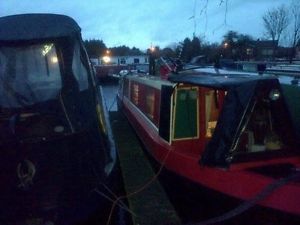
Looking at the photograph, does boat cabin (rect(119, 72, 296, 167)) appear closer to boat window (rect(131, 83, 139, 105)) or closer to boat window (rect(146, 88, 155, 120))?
boat window (rect(146, 88, 155, 120))

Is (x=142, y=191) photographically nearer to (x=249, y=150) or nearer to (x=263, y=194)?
(x=249, y=150)

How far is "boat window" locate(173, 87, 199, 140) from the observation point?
6.82m

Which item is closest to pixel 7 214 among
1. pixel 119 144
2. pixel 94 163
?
pixel 94 163

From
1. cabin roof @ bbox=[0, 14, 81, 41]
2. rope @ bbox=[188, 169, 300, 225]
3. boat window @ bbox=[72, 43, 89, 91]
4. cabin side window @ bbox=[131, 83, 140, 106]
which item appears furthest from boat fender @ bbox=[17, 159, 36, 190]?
cabin side window @ bbox=[131, 83, 140, 106]

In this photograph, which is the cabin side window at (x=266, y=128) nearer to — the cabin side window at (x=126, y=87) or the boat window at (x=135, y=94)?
the boat window at (x=135, y=94)

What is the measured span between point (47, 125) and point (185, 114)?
6.91ft

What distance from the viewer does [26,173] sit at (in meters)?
5.32

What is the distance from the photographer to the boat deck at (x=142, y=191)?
Answer: 5.72 meters

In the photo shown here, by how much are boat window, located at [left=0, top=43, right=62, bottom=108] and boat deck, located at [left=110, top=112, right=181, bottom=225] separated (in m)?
1.77

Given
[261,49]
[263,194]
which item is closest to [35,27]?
[263,194]

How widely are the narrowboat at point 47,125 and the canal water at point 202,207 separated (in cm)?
96

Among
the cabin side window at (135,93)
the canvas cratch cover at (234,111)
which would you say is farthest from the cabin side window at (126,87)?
the canvas cratch cover at (234,111)

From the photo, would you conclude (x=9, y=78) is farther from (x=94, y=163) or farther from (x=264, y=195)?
(x=264, y=195)

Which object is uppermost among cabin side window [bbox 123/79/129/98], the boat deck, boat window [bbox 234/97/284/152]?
boat window [bbox 234/97/284/152]
